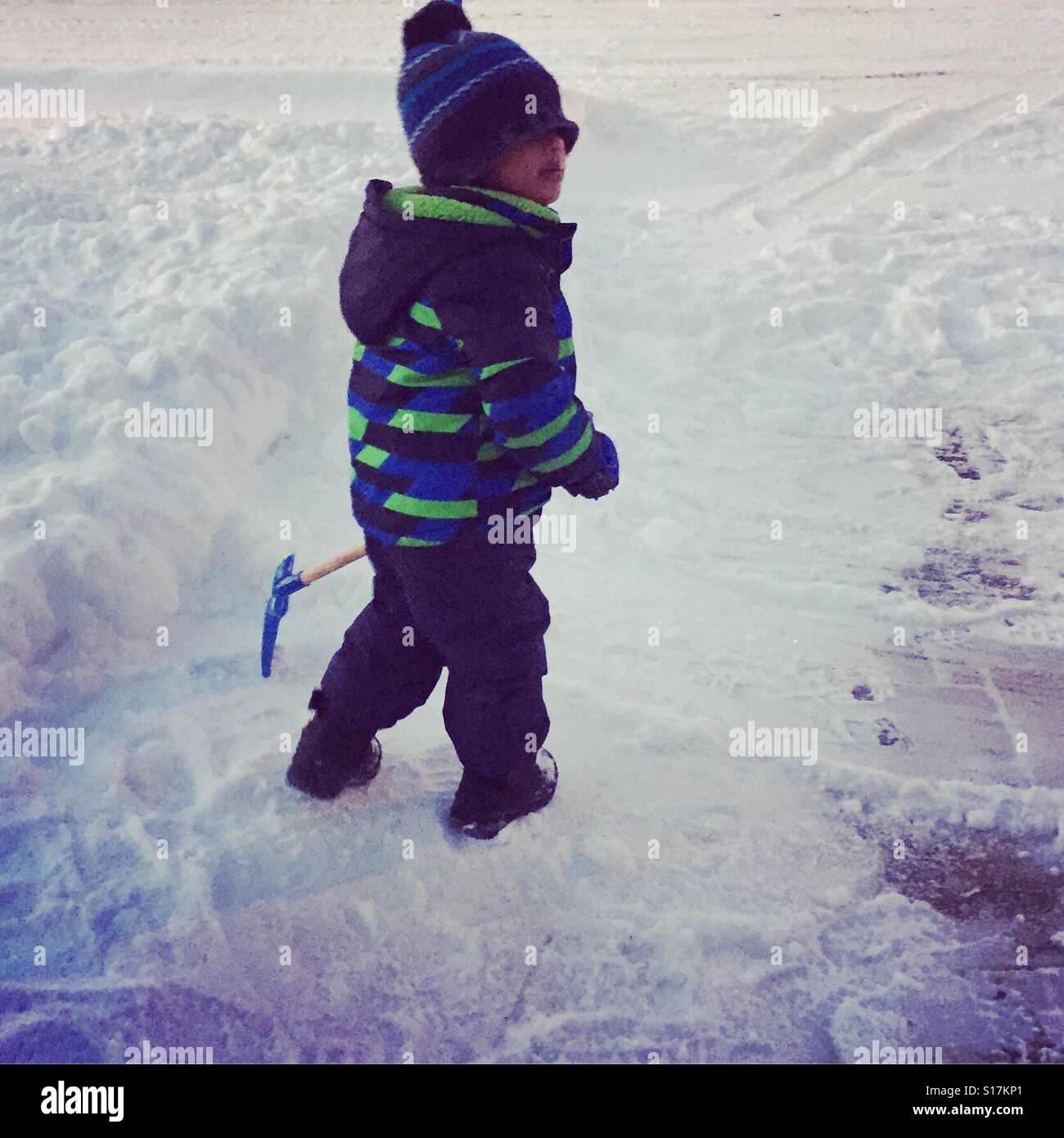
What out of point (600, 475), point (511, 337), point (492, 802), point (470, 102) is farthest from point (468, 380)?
point (492, 802)

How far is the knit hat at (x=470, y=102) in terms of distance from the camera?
1638mm

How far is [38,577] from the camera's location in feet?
8.23

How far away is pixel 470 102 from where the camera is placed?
5.35ft

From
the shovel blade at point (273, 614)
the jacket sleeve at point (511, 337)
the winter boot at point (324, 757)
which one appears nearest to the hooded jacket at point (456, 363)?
the jacket sleeve at point (511, 337)

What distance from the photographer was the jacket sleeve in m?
1.59

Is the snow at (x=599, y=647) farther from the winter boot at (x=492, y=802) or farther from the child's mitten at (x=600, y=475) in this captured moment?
the child's mitten at (x=600, y=475)

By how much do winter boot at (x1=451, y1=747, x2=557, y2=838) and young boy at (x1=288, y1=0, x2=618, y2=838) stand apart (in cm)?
2

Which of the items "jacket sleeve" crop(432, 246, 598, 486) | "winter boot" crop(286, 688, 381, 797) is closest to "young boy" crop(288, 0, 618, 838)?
"jacket sleeve" crop(432, 246, 598, 486)

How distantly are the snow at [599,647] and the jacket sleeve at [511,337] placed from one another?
Answer: 3.22 ft

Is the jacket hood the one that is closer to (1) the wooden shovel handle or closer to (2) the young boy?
(2) the young boy

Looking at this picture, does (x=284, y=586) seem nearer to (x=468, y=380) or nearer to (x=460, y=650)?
(x=460, y=650)

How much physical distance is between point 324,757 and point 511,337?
3.62ft

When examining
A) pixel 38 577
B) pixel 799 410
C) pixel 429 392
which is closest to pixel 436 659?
pixel 429 392

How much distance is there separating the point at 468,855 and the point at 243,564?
4.19ft
